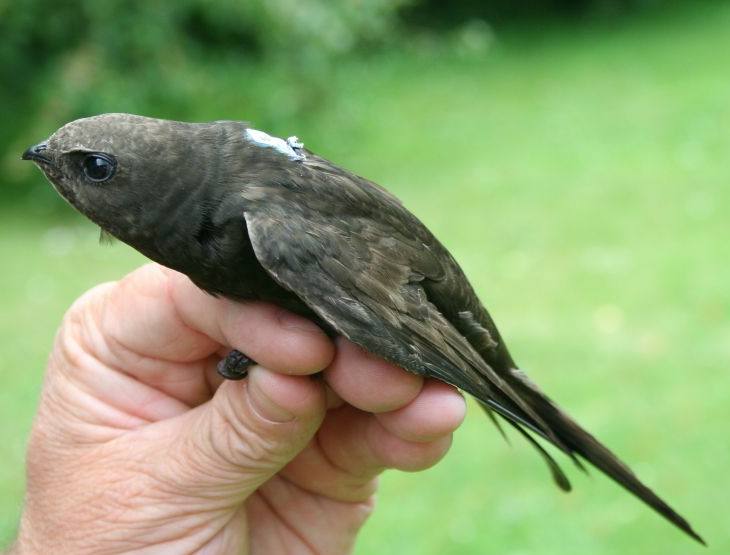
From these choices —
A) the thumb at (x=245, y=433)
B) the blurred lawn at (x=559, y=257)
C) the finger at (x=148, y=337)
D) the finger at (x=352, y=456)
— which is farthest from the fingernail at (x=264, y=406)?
the blurred lawn at (x=559, y=257)

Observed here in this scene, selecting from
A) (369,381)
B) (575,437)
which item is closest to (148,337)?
(369,381)

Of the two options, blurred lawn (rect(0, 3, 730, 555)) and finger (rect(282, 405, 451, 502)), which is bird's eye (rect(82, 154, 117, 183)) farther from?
blurred lawn (rect(0, 3, 730, 555))

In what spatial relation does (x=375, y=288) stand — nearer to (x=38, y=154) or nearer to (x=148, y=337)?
(x=148, y=337)

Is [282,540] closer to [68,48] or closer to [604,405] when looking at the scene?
[604,405]

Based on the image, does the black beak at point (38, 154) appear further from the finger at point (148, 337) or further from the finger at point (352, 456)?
the finger at point (352, 456)

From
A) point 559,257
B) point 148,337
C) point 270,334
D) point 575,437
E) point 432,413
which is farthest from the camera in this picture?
point 559,257

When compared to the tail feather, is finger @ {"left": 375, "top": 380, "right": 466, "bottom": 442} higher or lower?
higher

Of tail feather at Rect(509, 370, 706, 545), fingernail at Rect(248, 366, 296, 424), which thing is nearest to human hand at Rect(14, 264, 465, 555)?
fingernail at Rect(248, 366, 296, 424)
